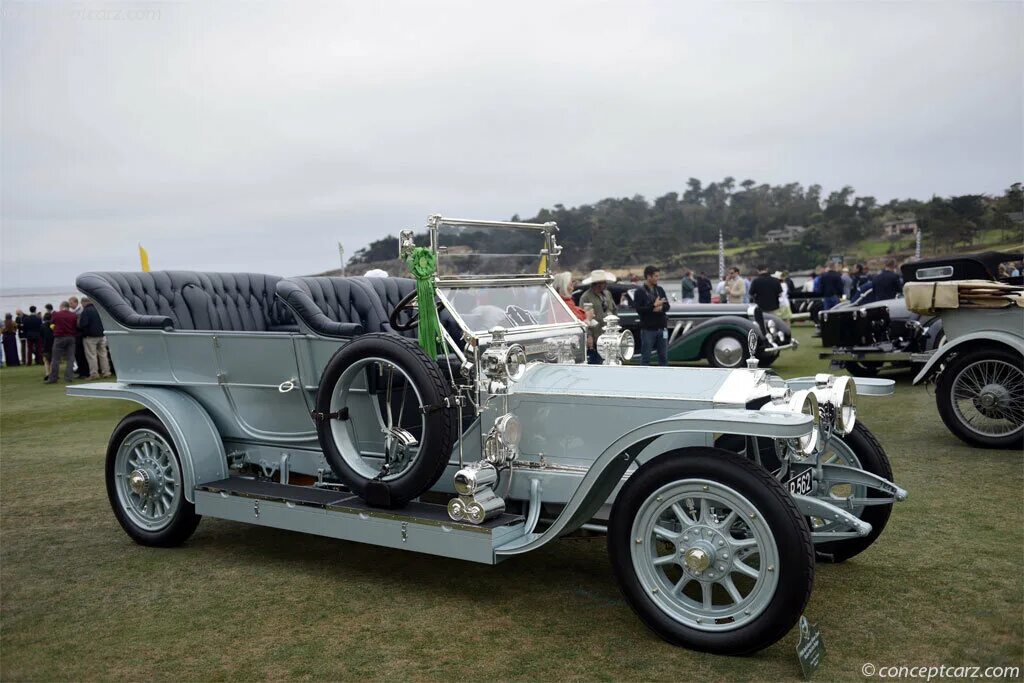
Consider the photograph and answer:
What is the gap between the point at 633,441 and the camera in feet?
12.0

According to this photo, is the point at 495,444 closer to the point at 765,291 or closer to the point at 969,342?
the point at 969,342

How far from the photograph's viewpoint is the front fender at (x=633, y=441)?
3430mm

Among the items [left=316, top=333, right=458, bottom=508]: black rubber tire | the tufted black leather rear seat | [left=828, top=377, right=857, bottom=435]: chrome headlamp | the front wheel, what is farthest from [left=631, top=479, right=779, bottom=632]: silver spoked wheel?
the front wheel

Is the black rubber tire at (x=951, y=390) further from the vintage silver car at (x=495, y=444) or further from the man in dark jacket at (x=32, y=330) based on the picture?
the man in dark jacket at (x=32, y=330)

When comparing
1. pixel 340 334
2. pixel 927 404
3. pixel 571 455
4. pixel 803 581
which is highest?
pixel 340 334

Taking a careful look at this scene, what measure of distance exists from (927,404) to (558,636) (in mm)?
7574


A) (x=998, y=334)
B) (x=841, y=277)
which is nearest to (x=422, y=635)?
(x=998, y=334)

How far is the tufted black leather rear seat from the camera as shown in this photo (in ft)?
17.9

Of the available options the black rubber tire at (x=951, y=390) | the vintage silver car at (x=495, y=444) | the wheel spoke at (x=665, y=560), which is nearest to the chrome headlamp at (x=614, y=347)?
the vintage silver car at (x=495, y=444)

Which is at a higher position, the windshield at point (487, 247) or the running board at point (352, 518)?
the windshield at point (487, 247)

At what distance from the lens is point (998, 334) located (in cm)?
736

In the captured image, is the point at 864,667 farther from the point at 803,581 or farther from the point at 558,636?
the point at 558,636

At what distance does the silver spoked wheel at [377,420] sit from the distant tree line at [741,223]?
81 centimetres

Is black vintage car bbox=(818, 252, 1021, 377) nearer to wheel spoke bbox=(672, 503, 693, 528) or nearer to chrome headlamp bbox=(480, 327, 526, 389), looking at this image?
chrome headlamp bbox=(480, 327, 526, 389)
